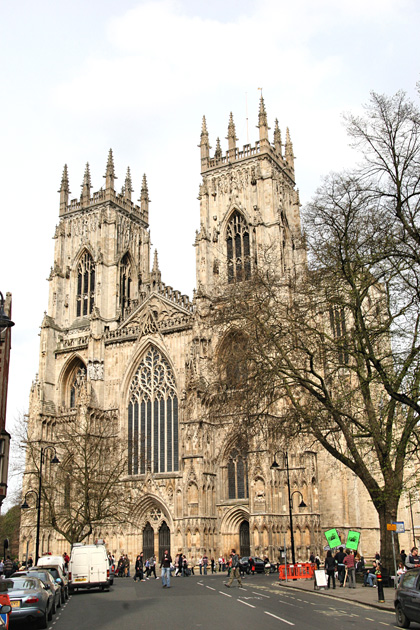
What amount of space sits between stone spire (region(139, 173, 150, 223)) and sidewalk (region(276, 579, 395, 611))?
37.3 m

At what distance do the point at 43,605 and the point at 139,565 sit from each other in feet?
62.4

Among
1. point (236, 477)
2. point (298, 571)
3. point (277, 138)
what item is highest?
point (277, 138)

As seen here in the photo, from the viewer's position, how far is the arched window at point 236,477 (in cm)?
4025

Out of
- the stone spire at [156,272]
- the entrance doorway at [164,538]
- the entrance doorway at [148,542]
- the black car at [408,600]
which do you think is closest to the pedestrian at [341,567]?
the black car at [408,600]

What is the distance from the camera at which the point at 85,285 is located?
2051 inches

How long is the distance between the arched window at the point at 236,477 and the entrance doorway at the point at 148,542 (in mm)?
5616

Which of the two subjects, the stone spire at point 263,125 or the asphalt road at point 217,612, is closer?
the asphalt road at point 217,612

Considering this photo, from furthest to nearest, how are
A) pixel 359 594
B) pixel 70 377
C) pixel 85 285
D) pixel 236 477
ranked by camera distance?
pixel 85 285 → pixel 70 377 → pixel 236 477 → pixel 359 594

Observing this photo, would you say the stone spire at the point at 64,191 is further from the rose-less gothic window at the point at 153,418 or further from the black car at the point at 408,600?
the black car at the point at 408,600

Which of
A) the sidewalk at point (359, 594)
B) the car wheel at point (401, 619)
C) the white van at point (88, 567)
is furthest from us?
the white van at point (88, 567)

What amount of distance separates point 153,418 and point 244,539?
9377 mm

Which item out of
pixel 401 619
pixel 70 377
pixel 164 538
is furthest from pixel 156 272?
pixel 401 619

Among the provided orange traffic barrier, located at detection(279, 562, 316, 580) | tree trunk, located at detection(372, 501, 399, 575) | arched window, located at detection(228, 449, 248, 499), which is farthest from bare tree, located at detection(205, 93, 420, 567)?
arched window, located at detection(228, 449, 248, 499)

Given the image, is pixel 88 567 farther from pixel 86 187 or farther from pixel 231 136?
pixel 86 187
